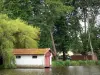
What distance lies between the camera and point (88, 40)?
65.6m

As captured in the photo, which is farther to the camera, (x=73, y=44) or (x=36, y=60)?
(x=73, y=44)

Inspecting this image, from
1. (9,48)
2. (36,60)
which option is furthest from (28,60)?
(9,48)

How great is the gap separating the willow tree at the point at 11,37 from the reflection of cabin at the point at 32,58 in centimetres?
186

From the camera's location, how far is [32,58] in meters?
43.2

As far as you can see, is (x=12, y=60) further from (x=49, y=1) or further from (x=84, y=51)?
(x=84, y=51)

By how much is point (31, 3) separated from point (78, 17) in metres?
11.7

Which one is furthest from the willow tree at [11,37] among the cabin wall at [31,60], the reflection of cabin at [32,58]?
the cabin wall at [31,60]

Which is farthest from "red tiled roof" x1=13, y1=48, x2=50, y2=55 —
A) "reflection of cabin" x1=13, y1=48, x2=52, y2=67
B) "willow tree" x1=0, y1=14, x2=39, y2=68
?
"willow tree" x1=0, y1=14, x2=39, y2=68

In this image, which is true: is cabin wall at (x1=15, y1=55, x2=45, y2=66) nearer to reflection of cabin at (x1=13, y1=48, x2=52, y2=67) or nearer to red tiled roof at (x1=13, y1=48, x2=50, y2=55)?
reflection of cabin at (x1=13, y1=48, x2=52, y2=67)

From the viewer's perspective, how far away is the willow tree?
39.8 m

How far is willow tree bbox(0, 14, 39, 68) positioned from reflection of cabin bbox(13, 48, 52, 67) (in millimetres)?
1858

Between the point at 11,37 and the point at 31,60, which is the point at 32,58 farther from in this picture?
the point at 11,37

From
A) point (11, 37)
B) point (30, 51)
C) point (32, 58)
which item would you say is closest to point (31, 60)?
point (32, 58)

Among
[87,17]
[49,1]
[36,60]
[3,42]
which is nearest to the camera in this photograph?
[3,42]
